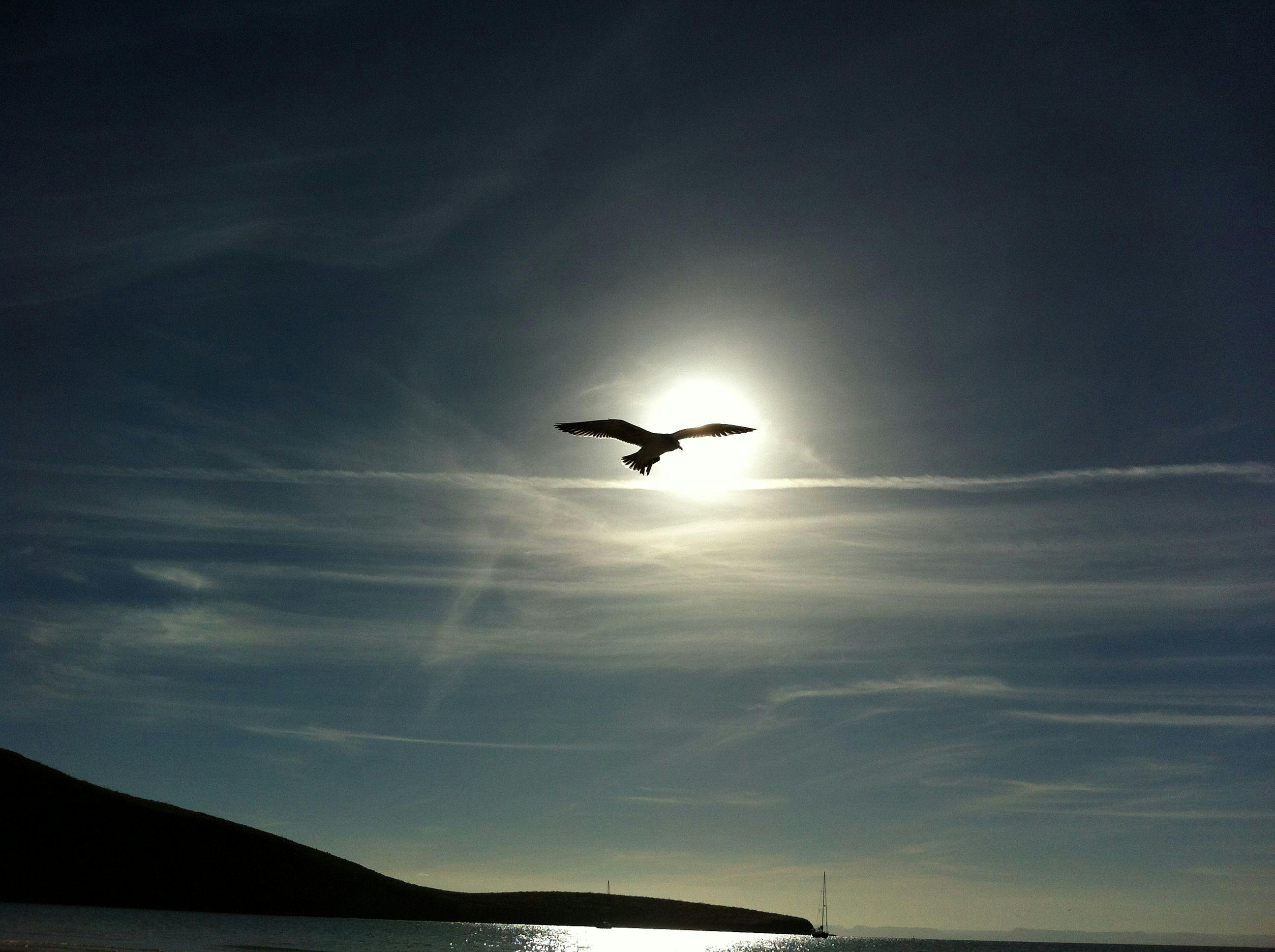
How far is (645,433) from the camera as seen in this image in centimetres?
4188

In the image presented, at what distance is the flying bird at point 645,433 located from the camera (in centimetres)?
4128

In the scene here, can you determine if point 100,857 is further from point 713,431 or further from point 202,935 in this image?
point 713,431

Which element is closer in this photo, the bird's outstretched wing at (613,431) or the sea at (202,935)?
the bird's outstretched wing at (613,431)

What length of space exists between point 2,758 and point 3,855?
2316 cm

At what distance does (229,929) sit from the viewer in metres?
140

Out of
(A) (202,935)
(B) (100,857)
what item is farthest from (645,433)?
(B) (100,857)

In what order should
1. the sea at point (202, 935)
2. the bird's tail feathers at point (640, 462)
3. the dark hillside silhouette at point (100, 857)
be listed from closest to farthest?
the bird's tail feathers at point (640, 462)
the sea at point (202, 935)
the dark hillside silhouette at point (100, 857)

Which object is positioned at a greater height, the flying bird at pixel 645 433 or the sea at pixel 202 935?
the flying bird at pixel 645 433

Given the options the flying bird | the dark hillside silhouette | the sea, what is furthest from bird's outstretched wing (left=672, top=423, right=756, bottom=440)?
the dark hillside silhouette

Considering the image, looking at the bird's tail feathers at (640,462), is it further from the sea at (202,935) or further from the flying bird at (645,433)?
the sea at (202,935)

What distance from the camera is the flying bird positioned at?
135 feet

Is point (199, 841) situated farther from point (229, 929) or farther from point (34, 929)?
point (34, 929)

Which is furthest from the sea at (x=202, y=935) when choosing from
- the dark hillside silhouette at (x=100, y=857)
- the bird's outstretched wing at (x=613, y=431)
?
the bird's outstretched wing at (x=613, y=431)

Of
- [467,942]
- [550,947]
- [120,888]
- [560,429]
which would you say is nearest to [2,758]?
[120,888]
